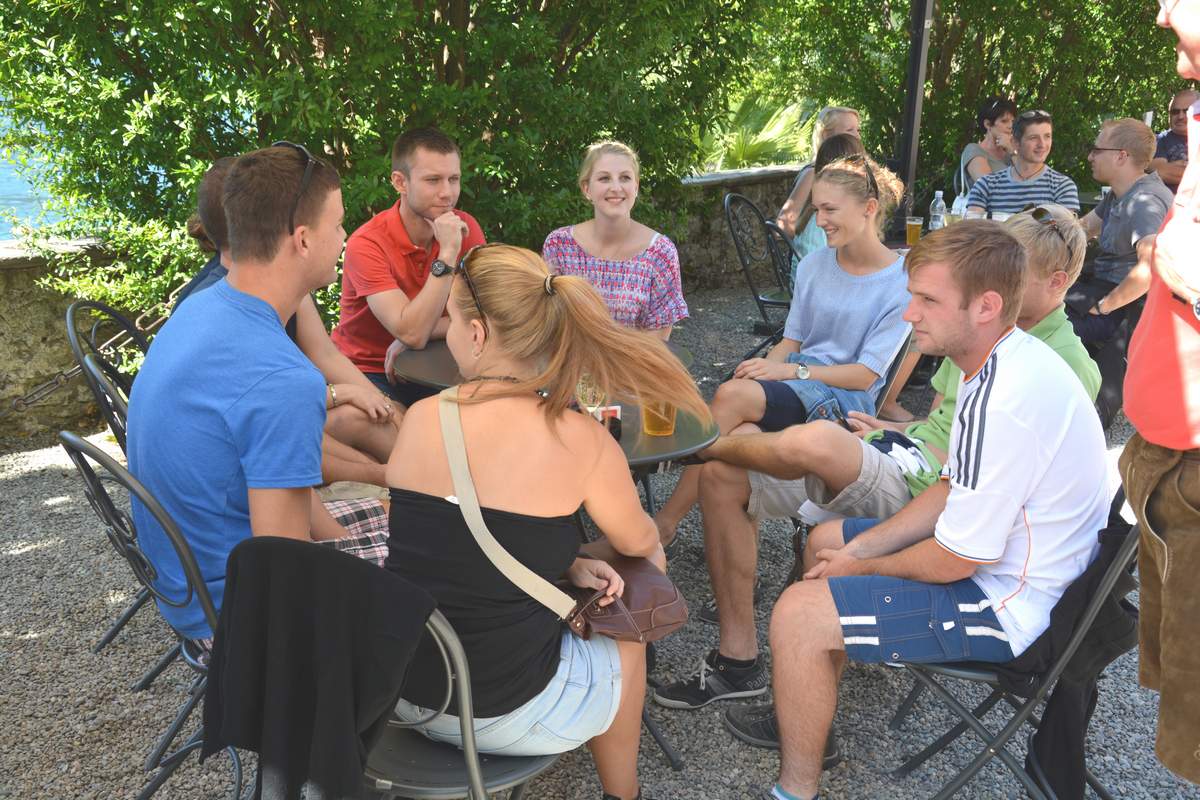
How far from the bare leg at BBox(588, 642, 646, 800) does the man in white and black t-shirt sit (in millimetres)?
378

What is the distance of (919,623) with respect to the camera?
85.0 inches

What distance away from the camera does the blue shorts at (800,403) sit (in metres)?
3.28

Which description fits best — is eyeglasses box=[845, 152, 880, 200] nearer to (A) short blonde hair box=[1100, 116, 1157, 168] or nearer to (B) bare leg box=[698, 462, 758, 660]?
(B) bare leg box=[698, 462, 758, 660]

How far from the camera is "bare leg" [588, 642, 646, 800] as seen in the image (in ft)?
6.68

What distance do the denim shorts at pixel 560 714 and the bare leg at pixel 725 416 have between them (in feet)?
4.24

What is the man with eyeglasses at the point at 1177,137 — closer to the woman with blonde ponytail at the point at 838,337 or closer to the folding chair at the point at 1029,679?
the woman with blonde ponytail at the point at 838,337

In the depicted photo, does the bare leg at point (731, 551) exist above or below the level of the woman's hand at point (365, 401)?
below

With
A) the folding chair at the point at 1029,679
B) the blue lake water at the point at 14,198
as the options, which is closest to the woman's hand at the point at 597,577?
the folding chair at the point at 1029,679

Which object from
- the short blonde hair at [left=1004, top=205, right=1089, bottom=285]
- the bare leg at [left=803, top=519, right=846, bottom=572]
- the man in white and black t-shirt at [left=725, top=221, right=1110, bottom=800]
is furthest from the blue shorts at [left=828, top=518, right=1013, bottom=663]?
the short blonde hair at [left=1004, top=205, right=1089, bottom=285]

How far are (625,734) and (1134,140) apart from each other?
421 centimetres

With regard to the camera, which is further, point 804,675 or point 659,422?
point 659,422

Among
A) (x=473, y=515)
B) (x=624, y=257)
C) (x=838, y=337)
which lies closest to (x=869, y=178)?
(x=838, y=337)

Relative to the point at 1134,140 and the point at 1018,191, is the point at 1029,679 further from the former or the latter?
the point at 1018,191

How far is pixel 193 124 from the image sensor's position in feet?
14.5
